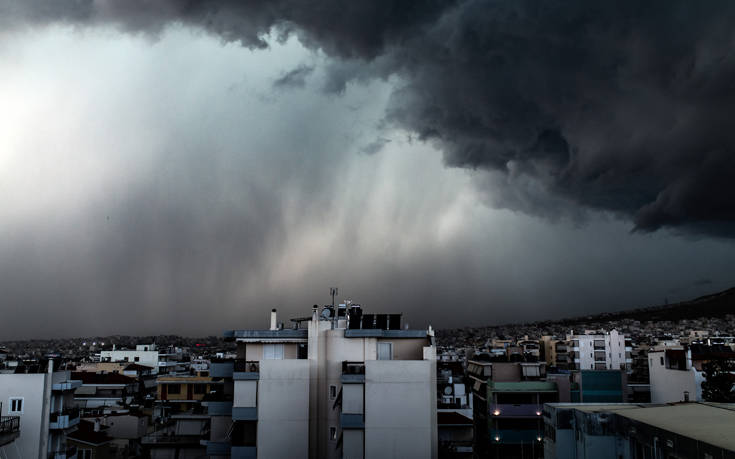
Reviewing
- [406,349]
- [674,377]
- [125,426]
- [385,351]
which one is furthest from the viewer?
[674,377]

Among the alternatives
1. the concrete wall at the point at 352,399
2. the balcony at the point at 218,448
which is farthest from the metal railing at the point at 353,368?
the balcony at the point at 218,448

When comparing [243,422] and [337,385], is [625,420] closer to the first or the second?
[337,385]

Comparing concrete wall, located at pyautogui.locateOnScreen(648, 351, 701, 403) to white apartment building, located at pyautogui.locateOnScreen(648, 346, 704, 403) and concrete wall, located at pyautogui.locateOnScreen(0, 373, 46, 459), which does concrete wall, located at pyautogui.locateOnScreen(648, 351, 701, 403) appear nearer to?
white apartment building, located at pyautogui.locateOnScreen(648, 346, 704, 403)

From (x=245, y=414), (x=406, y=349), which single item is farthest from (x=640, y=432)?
(x=245, y=414)

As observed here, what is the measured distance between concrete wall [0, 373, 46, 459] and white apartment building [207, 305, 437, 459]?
12.6 metres

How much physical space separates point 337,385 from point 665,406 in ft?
65.0

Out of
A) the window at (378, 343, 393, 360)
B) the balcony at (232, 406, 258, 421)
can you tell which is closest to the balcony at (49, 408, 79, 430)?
the balcony at (232, 406, 258, 421)

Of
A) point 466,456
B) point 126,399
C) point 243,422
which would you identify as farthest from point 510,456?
point 126,399

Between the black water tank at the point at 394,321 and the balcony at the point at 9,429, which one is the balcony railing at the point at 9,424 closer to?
the balcony at the point at 9,429

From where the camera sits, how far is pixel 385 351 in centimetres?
4144

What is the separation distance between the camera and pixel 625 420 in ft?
99.7

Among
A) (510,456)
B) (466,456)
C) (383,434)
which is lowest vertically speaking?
(510,456)

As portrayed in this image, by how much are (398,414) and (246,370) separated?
10926 mm

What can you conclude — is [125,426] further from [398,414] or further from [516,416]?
[516,416]
